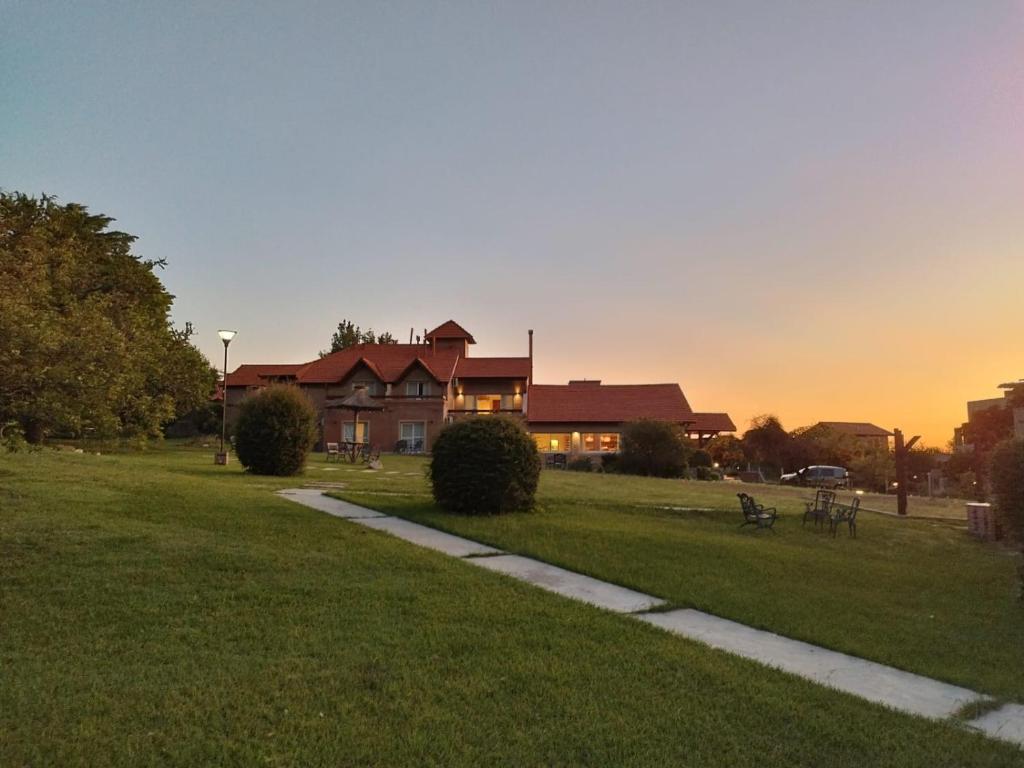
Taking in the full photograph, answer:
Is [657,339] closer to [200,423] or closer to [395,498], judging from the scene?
[395,498]

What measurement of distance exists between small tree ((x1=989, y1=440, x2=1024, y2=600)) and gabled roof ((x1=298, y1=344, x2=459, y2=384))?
3678 centimetres

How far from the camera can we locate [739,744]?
11.6 feet

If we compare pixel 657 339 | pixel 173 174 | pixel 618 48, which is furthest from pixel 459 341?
pixel 618 48

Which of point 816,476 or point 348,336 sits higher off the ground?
point 348,336

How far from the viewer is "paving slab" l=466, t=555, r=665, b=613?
6484mm

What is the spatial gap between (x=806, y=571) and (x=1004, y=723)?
202 inches

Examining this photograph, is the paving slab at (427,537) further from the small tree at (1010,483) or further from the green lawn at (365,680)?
the small tree at (1010,483)

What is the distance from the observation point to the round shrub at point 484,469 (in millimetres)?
11562

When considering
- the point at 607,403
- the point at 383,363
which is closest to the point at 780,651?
the point at 607,403

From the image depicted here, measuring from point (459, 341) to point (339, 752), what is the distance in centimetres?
4926

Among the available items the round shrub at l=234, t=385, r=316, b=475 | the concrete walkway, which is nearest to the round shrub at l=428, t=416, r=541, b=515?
the concrete walkway

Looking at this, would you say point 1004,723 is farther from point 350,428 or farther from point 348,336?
point 348,336

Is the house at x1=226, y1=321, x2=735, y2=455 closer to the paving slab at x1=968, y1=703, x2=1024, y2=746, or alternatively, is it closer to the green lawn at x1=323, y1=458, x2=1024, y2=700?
the green lawn at x1=323, y1=458, x2=1024, y2=700

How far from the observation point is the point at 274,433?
1831cm
